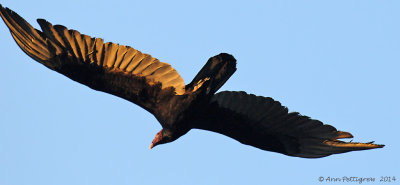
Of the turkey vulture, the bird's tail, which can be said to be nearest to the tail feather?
the turkey vulture

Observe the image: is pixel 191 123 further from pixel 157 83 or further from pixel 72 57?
pixel 72 57

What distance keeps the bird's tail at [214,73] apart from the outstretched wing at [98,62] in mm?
330

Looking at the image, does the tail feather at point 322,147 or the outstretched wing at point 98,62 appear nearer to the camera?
the outstretched wing at point 98,62

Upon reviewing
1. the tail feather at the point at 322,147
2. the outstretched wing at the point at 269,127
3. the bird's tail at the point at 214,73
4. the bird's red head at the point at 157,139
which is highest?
the bird's tail at the point at 214,73

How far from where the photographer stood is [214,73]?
34.3 ft

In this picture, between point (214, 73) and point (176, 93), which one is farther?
point (176, 93)


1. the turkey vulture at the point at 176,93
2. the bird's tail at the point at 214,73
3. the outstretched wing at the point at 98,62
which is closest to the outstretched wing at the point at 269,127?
the turkey vulture at the point at 176,93

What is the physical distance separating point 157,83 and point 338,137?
280 cm

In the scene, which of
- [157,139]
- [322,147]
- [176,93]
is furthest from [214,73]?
[322,147]

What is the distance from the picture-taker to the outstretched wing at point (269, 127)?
1126 cm

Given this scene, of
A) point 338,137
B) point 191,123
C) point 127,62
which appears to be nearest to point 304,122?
point 338,137

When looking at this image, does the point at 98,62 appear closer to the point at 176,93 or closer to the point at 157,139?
the point at 176,93

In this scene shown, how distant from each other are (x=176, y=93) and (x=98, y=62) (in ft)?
3.89

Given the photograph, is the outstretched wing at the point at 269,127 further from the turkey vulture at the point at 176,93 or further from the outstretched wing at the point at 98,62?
the outstretched wing at the point at 98,62
